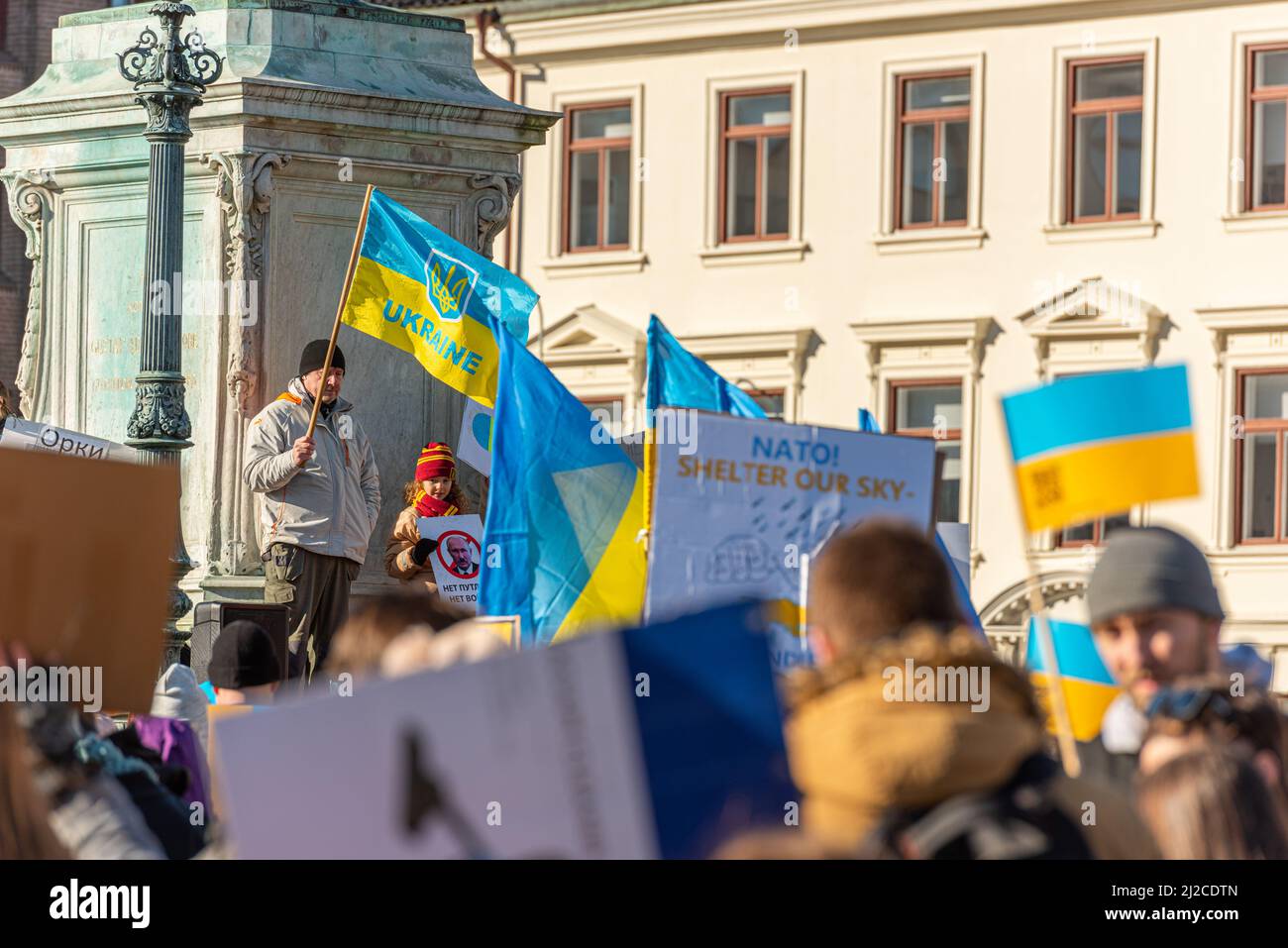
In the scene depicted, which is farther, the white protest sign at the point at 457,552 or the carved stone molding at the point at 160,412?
the white protest sign at the point at 457,552

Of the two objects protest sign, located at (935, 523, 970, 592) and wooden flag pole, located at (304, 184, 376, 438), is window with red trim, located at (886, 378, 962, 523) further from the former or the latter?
wooden flag pole, located at (304, 184, 376, 438)

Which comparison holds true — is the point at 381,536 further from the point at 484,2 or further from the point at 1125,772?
the point at 484,2

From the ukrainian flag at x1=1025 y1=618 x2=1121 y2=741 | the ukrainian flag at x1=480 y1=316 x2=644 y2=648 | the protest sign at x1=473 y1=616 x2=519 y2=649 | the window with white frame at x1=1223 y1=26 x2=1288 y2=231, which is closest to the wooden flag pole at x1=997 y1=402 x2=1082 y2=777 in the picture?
the ukrainian flag at x1=1025 y1=618 x2=1121 y2=741

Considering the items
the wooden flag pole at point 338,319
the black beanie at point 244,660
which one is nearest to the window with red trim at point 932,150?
the wooden flag pole at point 338,319

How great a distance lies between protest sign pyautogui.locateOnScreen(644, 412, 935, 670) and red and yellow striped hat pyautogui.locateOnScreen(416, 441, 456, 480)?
5284mm

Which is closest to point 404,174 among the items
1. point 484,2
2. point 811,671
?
point 811,671

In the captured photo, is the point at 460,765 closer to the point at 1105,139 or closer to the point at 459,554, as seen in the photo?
the point at 459,554

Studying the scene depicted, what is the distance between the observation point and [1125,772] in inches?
225

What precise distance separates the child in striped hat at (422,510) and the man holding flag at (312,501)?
0.30 m

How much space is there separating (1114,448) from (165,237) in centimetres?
739

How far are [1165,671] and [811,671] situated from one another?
130 cm

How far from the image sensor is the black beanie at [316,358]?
13.0 m

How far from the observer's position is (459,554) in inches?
542

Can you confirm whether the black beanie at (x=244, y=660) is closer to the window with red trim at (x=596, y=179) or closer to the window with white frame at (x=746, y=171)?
the window with white frame at (x=746, y=171)
